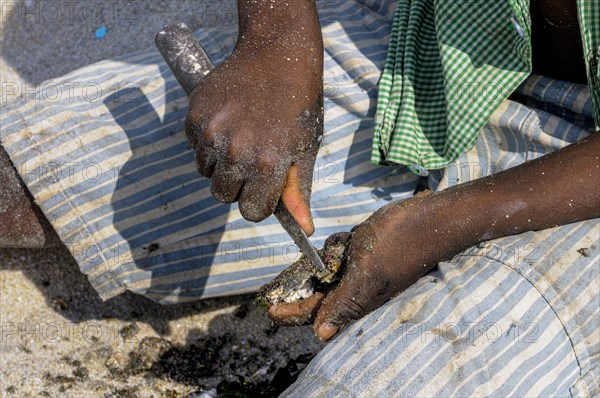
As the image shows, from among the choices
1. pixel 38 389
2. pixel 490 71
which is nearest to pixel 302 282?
pixel 490 71

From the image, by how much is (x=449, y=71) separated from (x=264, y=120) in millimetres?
520

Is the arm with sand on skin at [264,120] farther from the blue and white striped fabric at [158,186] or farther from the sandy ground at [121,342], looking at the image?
the sandy ground at [121,342]

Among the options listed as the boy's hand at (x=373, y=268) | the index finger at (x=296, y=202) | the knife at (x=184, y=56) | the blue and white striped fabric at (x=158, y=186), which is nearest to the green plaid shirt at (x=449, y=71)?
the blue and white striped fabric at (x=158, y=186)

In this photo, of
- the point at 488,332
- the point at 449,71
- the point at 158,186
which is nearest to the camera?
the point at 488,332

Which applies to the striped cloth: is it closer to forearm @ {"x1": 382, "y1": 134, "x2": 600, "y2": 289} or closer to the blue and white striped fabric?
forearm @ {"x1": 382, "y1": 134, "x2": 600, "y2": 289}

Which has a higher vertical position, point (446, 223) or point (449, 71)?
point (449, 71)

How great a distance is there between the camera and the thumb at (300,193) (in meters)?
1.57

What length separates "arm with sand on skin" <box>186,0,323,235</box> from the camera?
1551 millimetres

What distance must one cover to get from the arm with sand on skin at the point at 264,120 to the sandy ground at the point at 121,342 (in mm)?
693

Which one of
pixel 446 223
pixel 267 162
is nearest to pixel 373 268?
pixel 446 223

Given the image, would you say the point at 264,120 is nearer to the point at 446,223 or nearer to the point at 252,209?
the point at 252,209

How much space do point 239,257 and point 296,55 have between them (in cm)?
60

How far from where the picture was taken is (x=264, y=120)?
62.0 inches

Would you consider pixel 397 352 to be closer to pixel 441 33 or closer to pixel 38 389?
pixel 441 33
